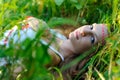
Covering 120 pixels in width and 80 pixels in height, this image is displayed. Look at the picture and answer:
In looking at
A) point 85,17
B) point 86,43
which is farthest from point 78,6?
point 86,43

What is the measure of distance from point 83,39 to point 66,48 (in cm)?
13

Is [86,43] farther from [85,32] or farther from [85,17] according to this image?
[85,17]

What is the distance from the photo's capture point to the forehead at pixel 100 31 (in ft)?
6.46

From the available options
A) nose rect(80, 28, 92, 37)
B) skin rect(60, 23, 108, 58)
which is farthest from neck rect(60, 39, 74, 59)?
nose rect(80, 28, 92, 37)

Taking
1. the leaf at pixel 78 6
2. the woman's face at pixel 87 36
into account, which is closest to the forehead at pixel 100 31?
the woman's face at pixel 87 36

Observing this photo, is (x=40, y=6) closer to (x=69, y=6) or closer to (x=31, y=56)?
(x=69, y=6)

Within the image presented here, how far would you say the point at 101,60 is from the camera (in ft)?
5.85

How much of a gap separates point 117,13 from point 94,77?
40cm

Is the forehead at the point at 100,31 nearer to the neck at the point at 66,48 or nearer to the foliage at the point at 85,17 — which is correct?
the foliage at the point at 85,17

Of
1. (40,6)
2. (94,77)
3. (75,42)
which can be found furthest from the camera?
(40,6)

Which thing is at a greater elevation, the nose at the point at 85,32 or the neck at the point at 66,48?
the nose at the point at 85,32

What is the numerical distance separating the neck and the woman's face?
0.10 ft

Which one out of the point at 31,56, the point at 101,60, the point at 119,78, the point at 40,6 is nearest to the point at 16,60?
the point at 31,56

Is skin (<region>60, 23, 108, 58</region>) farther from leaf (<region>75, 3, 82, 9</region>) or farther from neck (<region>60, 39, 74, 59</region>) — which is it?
leaf (<region>75, 3, 82, 9</region>)
